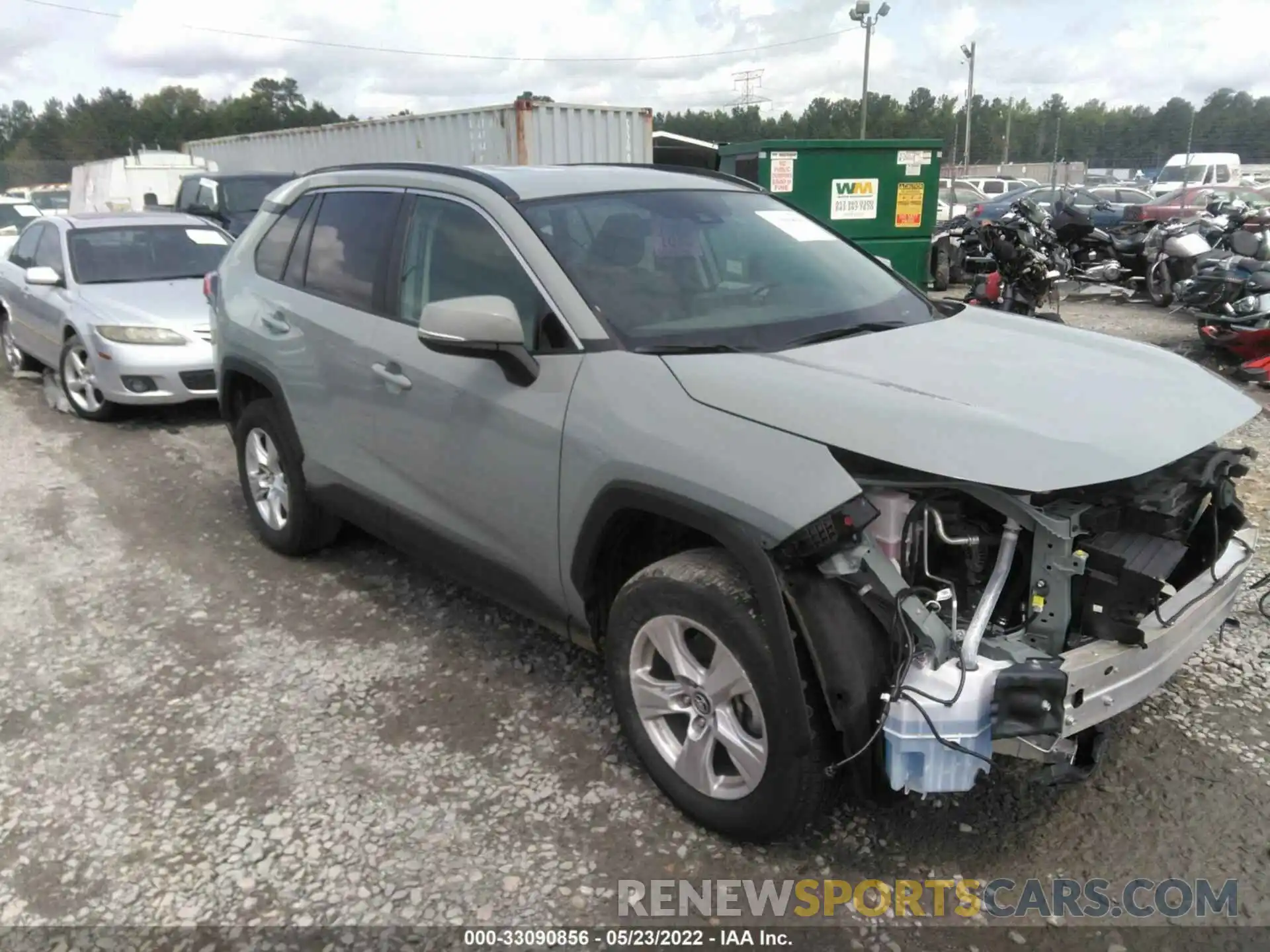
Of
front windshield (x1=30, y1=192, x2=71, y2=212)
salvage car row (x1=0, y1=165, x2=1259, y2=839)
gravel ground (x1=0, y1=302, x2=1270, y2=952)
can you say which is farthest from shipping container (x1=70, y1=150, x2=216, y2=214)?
salvage car row (x1=0, y1=165, x2=1259, y2=839)

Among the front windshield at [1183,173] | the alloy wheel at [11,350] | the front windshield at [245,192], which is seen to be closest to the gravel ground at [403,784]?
the alloy wheel at [11,350]

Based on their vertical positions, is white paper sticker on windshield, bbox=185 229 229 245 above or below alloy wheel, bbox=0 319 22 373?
above

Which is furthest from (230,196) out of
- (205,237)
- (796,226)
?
(796,226)

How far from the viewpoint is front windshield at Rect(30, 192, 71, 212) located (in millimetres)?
27062

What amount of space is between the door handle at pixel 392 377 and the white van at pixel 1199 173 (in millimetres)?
26555

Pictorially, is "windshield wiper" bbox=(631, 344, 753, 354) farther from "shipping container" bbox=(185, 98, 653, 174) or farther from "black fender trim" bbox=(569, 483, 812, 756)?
"shipping container" bbox=(185, 98, 653, 174)

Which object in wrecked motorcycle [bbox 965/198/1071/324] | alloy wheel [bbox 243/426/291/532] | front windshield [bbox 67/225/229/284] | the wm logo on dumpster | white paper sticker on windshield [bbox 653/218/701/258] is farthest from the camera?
the wm logo on dumpster

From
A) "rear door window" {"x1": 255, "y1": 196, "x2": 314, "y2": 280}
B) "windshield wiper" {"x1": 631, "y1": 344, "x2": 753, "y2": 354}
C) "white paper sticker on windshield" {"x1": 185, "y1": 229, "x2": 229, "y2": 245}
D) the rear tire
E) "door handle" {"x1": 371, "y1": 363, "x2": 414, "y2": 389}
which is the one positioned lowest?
the rear tire

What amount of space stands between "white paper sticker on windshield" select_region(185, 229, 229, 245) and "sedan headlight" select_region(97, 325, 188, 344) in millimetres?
1635

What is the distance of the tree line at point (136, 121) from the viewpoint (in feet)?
233

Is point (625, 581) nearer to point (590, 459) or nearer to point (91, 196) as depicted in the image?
point (590, 459)

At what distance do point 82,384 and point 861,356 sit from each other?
6.63m

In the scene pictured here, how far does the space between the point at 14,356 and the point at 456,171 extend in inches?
299

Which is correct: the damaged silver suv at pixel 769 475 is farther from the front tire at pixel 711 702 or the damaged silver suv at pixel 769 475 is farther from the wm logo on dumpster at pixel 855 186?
the wm logo on dumpster at pixel 855 186
